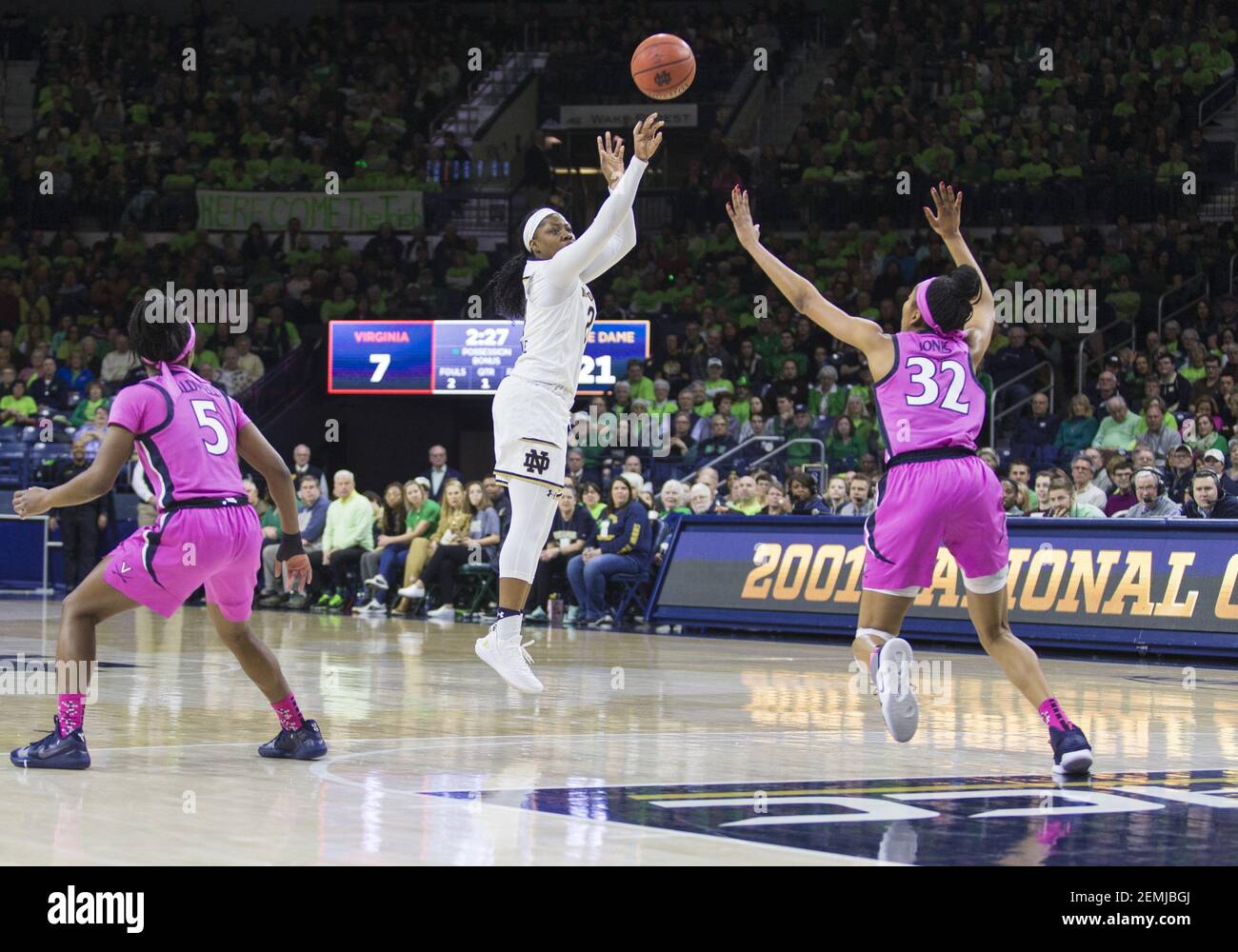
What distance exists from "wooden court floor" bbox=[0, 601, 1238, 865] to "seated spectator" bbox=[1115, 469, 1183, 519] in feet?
7.64

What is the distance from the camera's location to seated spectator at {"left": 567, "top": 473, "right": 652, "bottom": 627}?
18.5 metres

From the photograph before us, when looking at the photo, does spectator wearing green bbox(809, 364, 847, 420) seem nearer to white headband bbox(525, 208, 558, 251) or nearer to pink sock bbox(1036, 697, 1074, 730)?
white headband bbox(525, 208, 558, 251)

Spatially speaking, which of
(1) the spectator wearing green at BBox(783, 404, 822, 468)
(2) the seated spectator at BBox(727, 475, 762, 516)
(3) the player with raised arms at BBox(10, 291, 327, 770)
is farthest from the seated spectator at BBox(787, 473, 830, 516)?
(3) the player with raised arms at BBox(10, 291, 327, 770)

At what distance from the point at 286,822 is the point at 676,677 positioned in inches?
261

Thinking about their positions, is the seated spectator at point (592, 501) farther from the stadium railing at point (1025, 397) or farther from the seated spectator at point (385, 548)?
the stadium railing at point (1025, 397)

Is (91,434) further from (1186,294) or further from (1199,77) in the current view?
(1199,77)

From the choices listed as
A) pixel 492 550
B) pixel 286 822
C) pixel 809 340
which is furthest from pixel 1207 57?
pixel 286 822

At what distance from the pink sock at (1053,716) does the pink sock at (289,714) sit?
320 cm

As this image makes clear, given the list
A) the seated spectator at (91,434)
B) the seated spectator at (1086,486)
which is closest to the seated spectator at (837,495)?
the seated spectator at (1086,486)

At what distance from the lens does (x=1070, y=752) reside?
7.32 m

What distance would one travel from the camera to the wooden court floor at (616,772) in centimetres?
559

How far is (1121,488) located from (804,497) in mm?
3153

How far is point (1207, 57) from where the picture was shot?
25516 millimetres

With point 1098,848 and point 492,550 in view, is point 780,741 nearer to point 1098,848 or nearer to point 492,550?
point 1098,848
